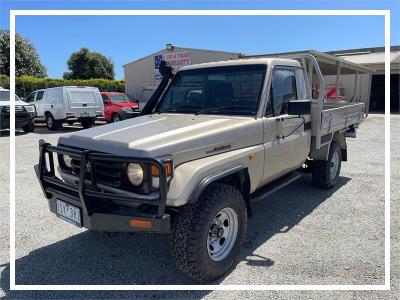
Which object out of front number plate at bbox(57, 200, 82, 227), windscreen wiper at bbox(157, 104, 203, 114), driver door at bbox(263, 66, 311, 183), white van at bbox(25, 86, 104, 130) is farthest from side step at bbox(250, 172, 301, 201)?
white van at bbox(25, 86, 104, 130)

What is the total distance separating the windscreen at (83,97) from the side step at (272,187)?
12602 mm

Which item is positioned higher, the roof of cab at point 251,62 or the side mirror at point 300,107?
the roof of cab at point 251,62

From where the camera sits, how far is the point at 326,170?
595cm

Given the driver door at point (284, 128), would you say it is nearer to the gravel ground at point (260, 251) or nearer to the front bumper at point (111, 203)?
the gravel ground at point (260, 251)

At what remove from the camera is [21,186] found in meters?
6.60

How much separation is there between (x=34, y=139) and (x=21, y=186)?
7.37m

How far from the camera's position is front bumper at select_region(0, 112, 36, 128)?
14.3 m

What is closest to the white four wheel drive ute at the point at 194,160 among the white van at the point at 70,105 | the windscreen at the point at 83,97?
the white van at the point at 70,105

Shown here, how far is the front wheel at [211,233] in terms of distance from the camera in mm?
3111

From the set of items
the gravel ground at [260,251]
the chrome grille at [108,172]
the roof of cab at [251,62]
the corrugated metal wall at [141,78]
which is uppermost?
the corrugated metal wall at [141,78]

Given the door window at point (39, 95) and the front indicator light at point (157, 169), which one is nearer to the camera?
the front indicator light at point (157, 169)

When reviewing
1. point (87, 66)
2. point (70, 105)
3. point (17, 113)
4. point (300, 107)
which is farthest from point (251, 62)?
point (87, 66)

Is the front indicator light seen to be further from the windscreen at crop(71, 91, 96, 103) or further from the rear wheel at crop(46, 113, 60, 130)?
the rear wheel at crop(46, 113, 60, 130)

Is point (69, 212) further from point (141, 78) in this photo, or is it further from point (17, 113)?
point (141, 78)
